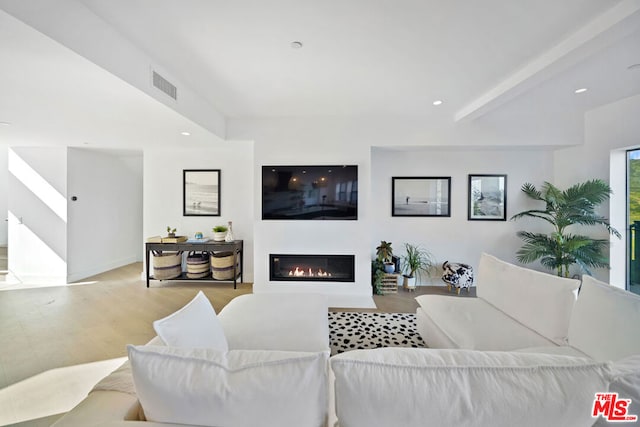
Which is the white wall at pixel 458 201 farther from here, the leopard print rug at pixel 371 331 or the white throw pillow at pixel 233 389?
the white throw pillow at pixel 233 389

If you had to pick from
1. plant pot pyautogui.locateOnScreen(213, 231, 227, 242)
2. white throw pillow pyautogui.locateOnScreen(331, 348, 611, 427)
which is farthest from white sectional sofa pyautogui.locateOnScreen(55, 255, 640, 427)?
plant pot pyautogui.locateOnScreen(213, 231, 227, 242)

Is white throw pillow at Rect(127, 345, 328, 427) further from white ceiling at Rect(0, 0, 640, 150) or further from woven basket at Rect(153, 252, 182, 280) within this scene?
woven basket at Rect(153, 252, 182, 280)

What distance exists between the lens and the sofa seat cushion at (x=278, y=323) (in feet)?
5.03

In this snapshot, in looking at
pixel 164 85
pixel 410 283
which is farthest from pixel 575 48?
pixel 164 85

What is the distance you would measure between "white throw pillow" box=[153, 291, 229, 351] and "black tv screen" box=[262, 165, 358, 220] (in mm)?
2174

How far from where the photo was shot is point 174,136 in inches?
131

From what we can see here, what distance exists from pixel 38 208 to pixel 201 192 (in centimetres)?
259

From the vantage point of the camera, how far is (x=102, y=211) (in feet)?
14.9

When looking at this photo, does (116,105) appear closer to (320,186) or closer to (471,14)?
(320,186)

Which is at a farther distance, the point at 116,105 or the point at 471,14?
the point at 116,105

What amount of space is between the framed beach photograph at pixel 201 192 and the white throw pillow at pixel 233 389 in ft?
12.1

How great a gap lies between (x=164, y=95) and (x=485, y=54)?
2860mm

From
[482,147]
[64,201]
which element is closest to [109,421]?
[482,147]

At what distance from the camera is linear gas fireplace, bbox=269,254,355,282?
11.6 feet
